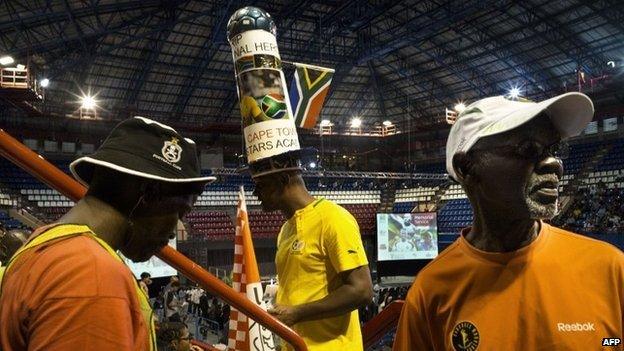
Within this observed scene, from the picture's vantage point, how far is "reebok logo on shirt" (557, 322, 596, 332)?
126 centimetres

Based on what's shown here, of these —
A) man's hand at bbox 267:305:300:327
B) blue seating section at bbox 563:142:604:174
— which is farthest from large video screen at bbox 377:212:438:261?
man's hand at bbox 267:305:300:327

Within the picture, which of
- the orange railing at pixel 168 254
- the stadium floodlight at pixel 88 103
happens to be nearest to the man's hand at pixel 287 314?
the orange railing at pixel 168 254

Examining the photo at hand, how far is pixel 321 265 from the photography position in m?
2.44

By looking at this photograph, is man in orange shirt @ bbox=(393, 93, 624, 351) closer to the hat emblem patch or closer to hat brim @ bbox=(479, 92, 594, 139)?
hat brim @ bbox=(479, 92, 594, 139)

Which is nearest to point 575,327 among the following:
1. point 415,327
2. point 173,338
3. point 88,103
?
point 415,327

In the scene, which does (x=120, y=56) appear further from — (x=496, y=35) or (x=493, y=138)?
(x=493, y=138)

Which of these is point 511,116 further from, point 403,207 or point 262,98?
point 403,207

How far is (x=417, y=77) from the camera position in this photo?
3148 centimetres

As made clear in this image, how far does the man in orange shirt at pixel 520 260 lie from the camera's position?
1.30 metres

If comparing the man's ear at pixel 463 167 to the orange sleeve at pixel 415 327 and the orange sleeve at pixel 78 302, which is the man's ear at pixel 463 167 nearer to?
the orange sleeve at pixel 415 327

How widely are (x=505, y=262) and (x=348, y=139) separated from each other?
2831 centimetres

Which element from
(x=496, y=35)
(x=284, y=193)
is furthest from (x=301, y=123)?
(x=496, y=35)

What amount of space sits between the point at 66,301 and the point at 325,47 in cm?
2777

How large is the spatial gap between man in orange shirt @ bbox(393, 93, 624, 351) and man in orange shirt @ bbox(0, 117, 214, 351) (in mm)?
750
